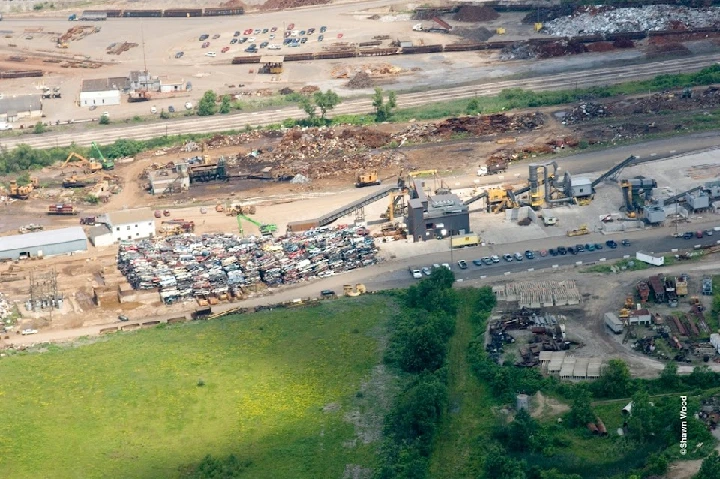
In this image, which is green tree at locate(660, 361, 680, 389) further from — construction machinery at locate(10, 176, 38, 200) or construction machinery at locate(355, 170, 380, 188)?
construction machinery at locate(10, 176, 38, 200)

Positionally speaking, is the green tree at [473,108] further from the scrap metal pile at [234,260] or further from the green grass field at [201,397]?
the green grass field at [201,397]

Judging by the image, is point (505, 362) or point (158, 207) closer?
point (505, 362)

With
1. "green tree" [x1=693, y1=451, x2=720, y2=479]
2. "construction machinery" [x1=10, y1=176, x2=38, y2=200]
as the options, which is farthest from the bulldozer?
"construction machinery" [x1=10, y1=176, x2=38, y2=200]

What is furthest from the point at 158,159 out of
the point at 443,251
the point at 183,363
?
the point at 183,363

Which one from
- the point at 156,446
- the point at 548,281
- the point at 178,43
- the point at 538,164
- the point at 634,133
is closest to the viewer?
the point at 156,446

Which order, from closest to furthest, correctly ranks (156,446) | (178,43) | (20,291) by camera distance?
(156,446) < (20,291) < (178,43)

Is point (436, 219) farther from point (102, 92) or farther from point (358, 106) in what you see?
point (102, 92)

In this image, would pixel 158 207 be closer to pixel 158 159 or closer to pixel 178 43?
pixel 158 159
